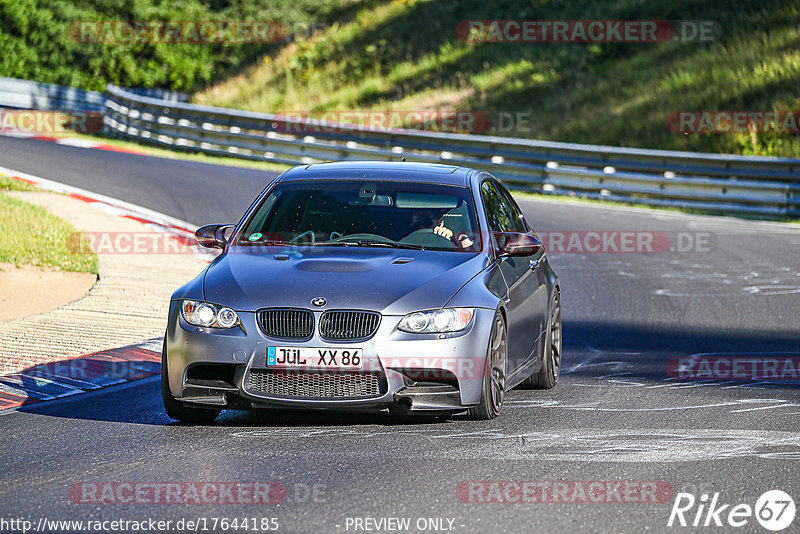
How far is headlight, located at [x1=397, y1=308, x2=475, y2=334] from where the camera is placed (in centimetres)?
697

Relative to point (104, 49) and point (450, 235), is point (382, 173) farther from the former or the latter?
point (104, 49)

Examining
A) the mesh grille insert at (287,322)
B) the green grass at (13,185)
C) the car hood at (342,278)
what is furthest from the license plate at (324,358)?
the green grass at (13,185)

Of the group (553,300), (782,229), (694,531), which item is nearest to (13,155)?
(782,229)

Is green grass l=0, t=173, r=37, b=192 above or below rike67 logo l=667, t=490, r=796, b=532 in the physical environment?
above

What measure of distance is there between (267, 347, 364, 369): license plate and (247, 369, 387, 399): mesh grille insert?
2.3 inches

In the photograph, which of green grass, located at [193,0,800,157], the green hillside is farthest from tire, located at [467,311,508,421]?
the green hillside

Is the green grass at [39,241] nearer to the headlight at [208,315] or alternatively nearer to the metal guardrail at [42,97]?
the headlight at [208,315]

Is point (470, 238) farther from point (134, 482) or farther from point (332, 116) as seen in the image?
point (332, 116)

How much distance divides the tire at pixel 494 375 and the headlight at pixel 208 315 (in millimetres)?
1501

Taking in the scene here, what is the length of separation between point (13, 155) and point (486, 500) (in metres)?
20.3

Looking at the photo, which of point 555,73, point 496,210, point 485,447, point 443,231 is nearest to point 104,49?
point 555,73

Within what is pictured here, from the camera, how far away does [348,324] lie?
695cm

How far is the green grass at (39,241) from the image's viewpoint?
1393 cm

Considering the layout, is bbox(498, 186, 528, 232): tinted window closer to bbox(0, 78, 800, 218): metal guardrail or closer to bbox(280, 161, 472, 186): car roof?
bbox(280, 161, 472, 186): car roof
